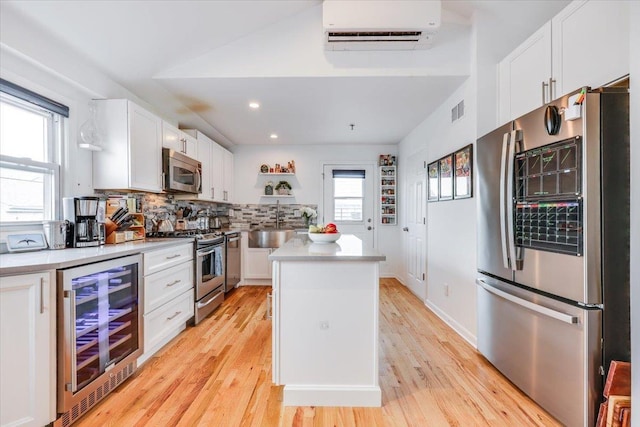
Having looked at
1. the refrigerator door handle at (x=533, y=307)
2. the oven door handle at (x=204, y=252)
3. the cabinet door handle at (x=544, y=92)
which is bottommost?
the refrigerator door handle at (x=533, y=307)

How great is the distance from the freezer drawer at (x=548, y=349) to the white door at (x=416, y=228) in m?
1.81

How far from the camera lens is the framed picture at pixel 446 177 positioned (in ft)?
10.4

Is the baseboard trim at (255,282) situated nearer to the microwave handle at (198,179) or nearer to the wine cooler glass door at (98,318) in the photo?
the microwave handle at (198,179)

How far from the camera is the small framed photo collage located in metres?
2.79

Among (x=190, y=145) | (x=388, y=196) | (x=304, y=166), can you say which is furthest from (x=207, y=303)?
(x=388, y=196)

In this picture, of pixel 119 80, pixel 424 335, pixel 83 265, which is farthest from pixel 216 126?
pixel 424 335

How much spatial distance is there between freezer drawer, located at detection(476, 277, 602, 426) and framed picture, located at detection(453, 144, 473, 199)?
90 centimetres

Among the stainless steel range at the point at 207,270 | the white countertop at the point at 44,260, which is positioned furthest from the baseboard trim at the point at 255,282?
the white countertop at the point at 44,260

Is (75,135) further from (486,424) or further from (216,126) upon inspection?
(486,424)

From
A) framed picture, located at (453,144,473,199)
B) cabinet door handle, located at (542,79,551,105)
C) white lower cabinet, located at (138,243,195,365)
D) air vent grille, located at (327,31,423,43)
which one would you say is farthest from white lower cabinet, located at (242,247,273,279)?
cabinet door handle, located at (542,79,551,105)

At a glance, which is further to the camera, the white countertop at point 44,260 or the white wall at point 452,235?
the white wall at point 452,235

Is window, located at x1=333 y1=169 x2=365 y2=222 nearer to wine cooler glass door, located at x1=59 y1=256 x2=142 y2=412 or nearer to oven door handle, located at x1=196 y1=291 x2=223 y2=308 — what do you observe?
oven door handle, located at x1=196 y1=291 x2=223 y2=308

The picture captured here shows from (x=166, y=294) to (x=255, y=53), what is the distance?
2.25 metres

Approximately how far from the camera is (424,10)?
2260mm
